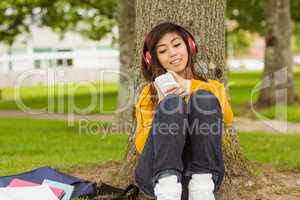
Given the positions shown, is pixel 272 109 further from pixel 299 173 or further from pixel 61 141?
pixel 299 173

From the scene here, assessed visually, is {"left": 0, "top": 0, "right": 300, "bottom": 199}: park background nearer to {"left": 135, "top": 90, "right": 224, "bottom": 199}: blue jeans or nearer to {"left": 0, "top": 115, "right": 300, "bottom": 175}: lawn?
{"left": 0, "top": 115, "right": 300, "bottom": 175}: lawn

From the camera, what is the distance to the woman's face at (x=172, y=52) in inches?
144

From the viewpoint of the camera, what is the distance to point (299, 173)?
5332 mm

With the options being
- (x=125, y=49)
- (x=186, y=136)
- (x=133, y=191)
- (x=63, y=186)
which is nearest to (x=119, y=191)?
(x=133, y=191)

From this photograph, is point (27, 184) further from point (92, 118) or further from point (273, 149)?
point (92, 118)

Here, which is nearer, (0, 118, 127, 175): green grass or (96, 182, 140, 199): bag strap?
(96, 182, 140, 199): bag strap

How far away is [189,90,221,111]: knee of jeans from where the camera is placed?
129 inches

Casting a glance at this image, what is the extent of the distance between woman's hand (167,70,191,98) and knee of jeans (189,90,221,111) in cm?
13

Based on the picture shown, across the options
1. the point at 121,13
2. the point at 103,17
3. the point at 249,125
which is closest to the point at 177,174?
the point at 121,13

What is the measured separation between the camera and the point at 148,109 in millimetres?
3666

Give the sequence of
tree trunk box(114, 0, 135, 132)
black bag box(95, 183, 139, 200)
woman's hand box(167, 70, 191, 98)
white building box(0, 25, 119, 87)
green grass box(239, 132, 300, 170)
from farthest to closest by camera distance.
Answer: white building box(0, 25, 119, 87), tree trunk box(114, 0, 135, 132), green grass box(239, 132, 300, 170), black bag box(95, 183, 139, 200), woman's hand box(167, 70, 191, 98)

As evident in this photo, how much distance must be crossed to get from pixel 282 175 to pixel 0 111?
11.8 metres

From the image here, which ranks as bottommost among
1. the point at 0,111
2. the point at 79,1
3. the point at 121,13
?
the point at 0,111

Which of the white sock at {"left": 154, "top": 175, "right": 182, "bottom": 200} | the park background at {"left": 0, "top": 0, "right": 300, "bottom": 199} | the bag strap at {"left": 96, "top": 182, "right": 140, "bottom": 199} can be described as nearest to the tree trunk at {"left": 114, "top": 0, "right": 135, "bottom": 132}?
the park background at {"left": 0, "top": 0, "right": 300, "bottom": 199}
